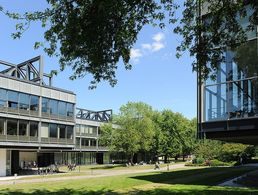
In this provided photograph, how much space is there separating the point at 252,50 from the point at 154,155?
2890 inches

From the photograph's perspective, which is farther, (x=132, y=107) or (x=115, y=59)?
(x=132, y=107)

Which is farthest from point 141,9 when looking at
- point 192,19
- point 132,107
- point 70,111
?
point 132,107

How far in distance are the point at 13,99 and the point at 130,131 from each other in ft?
94.9

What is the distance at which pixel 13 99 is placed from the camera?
52.5m

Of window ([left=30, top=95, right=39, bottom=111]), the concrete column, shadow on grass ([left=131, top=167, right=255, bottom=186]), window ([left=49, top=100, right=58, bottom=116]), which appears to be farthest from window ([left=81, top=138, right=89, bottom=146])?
shadow on grass ([left=131, top=167, right=255, bottom=186])

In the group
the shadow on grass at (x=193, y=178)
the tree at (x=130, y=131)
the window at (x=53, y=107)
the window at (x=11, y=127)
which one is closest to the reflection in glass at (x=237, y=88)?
the shadow on grass at (x=193, y=178)

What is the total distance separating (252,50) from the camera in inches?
1015

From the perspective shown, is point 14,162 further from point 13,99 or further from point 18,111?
point 13,99

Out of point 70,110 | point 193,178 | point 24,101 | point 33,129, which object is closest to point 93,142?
point 70,110

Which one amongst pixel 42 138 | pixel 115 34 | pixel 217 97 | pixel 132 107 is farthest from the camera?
pixel 132 107

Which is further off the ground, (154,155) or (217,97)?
Result: (217,97)

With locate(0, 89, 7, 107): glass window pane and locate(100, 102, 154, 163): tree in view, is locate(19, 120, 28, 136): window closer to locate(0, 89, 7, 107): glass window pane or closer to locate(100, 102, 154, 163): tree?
locate(0, 89, 7, 107): glass window pane

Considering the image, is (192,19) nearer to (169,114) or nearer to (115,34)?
(115,34)

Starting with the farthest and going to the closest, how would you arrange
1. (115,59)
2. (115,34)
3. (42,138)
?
(42,138)
(115,59)
(115,34)
